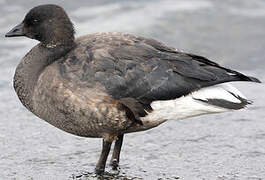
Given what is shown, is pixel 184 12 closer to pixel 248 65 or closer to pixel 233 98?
pixel 248 65

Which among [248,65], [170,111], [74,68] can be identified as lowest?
[248,65]

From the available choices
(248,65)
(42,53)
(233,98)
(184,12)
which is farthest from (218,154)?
(184,12)

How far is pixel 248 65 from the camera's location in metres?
9.84

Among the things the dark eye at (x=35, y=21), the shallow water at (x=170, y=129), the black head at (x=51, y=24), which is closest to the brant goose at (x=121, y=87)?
the black head at (x=51, y=24)

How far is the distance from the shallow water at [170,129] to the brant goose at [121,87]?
1.75ft

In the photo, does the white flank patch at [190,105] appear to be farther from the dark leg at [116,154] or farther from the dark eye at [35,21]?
the dark eye at [35,21]

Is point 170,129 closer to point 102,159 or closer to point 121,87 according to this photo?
point 102,159

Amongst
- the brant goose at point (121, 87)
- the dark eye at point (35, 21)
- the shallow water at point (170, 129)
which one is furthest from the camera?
the dark eye at point (35, 21)

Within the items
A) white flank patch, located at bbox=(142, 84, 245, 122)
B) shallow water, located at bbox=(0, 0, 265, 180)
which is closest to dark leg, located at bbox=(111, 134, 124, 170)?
shallow water, located at bbox=(0, 0, 265, 180)

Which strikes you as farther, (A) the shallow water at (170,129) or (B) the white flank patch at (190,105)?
(A) the shallow water at (170,129)

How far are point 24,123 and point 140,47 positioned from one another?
6.82ft

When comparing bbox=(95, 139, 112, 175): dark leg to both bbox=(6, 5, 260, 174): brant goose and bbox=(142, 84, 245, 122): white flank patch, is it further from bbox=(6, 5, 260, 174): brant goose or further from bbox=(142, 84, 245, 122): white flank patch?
bbox=(142, 84, 245, 122): white flank patch

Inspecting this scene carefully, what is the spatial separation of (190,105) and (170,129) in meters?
1.40

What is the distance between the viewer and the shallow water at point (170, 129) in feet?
21.7
